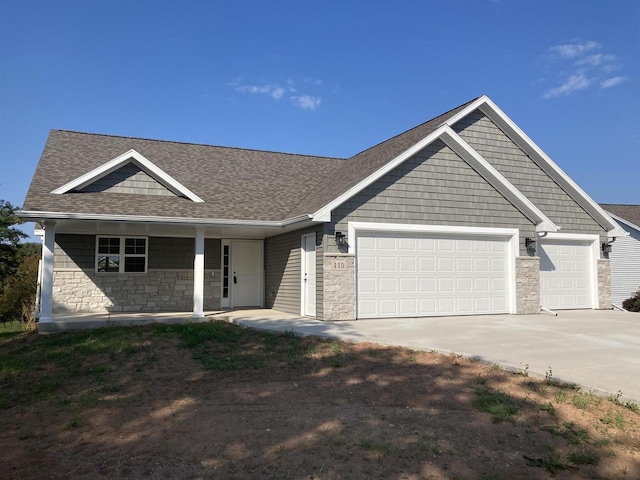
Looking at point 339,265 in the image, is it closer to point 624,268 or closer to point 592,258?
point 592,258

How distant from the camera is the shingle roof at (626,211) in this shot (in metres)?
22.9

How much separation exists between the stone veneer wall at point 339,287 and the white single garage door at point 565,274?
6.71 m

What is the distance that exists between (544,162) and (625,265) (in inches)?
310

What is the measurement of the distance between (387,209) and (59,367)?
8.34 metres

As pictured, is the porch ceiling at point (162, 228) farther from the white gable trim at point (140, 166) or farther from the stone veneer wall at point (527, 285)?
the stone veneer wall at point (527, 285)

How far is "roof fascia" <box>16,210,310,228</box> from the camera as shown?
10774 millimetres

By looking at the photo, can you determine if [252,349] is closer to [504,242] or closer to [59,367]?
[59,367]

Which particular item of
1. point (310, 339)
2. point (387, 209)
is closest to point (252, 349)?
point (310, 339)

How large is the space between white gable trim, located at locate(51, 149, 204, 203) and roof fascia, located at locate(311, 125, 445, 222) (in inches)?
147

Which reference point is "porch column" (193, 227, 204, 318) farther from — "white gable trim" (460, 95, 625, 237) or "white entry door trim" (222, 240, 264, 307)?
"white gable trim" (460, 95, 625, 237)

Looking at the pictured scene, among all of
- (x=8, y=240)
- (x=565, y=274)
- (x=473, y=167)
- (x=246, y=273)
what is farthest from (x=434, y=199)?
(x=8, y=240)

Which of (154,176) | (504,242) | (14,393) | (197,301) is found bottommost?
(14,393)

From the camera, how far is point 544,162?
15.9 metres

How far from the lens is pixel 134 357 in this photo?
8.18 meters
